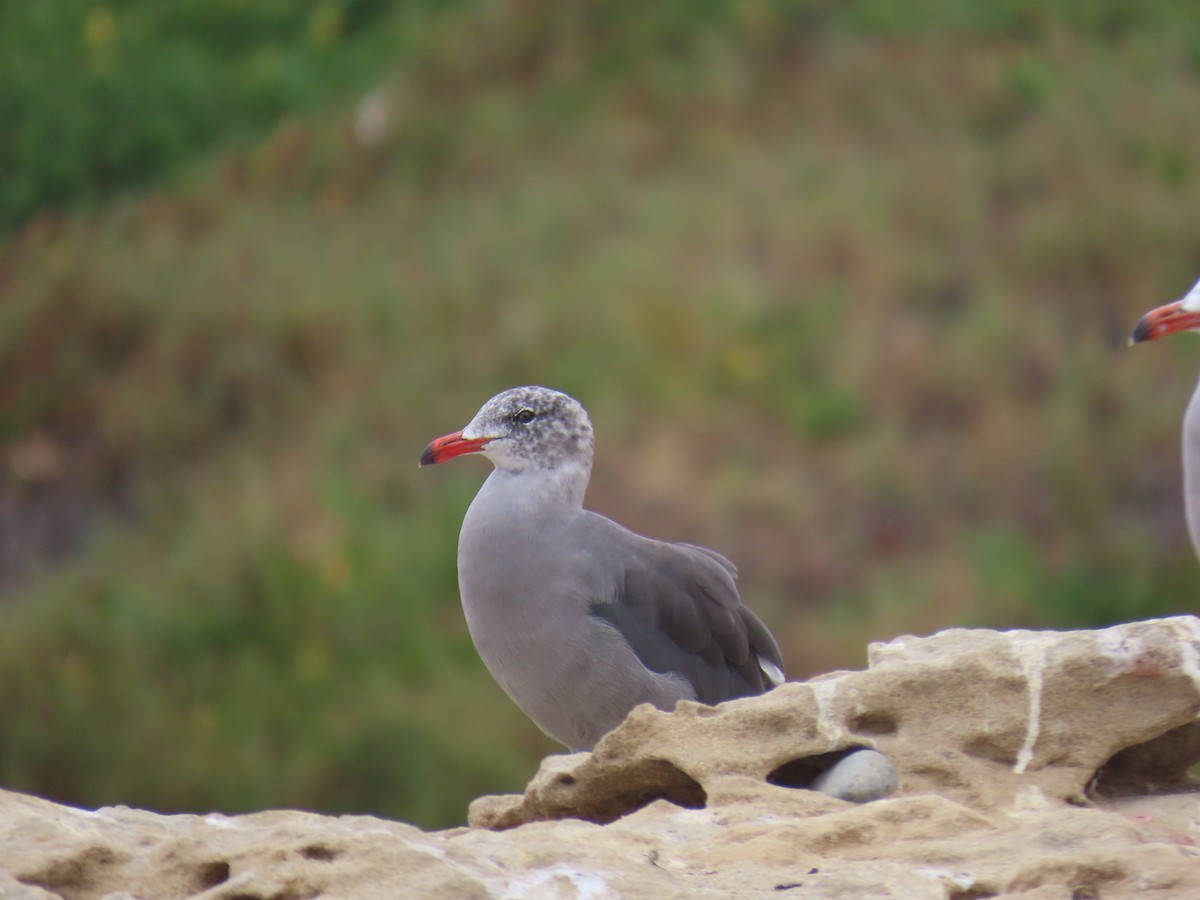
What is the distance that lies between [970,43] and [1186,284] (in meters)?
2.19

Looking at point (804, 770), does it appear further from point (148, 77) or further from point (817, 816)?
point (148, 77)

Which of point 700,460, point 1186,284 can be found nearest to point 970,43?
point 1186,284

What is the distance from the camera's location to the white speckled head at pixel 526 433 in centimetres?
437

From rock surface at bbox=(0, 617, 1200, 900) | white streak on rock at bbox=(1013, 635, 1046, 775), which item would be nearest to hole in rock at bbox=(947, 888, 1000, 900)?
rock surface at bbox=(0, 617, 1200, 900)

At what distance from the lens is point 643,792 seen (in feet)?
10.9

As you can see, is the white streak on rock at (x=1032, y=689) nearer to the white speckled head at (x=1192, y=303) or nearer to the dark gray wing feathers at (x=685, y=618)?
the dark gray wing feathers at (x=685, y=618)

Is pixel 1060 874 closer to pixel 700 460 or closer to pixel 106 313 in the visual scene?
pixel 700 460

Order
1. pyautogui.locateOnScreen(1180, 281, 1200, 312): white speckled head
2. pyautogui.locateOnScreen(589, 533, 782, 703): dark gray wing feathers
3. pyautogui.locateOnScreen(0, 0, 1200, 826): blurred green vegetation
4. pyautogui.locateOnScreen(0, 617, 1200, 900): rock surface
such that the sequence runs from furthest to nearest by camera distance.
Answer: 1. pyautogui.locateOnScreen(0, 0, 1200, 826): blurred green vegetation
2. pyautogui.locateOnScreen(1180, 281, 1200, 312): white speckled head
3. pyautogui.locateOnScreen(589, 533, 782, 703): dark gray wing feathers
4. pyautogui.locateOnScreen(0, 617, 1200, 900): rock surface

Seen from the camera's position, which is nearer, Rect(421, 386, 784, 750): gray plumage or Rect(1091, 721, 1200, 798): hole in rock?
Rect(1091, 721, 1200, 798): hole in rock

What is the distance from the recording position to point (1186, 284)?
9.16 metres

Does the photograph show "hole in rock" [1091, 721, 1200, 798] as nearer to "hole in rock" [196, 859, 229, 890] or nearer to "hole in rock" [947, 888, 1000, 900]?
"hole in rock" [947, 888, 1000, 900]

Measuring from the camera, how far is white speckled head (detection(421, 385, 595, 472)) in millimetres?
4367

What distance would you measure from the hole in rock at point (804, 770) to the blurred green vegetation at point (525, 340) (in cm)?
447

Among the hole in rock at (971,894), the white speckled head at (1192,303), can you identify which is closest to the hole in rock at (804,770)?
the hole in rock at (971,894)
